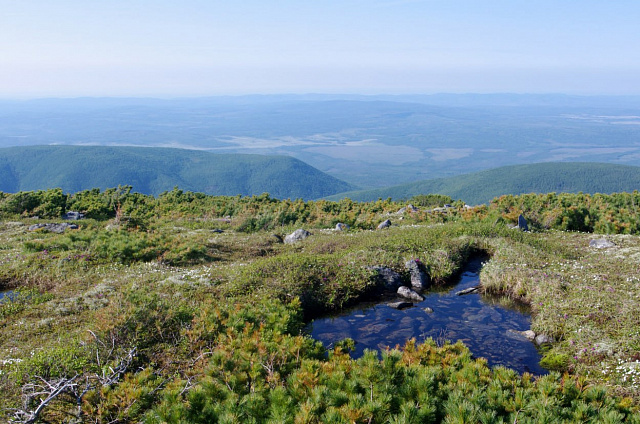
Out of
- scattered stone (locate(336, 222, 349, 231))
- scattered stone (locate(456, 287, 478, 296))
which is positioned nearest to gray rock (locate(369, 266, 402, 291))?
scattered stone (locate(456, 287, 478, 296))

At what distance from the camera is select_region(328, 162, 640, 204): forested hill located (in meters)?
139

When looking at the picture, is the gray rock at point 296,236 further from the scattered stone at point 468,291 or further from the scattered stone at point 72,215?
the scattered stone at point 72,215

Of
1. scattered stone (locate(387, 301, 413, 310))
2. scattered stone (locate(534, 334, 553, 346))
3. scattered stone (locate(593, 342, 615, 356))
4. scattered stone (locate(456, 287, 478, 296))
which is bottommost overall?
scattered stone (locate(387, 301, 413, 310))

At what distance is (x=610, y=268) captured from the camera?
1520cm

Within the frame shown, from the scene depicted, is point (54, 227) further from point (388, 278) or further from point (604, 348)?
point (604, 348)

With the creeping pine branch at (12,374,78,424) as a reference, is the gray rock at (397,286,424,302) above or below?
below

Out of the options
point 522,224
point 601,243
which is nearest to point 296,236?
point 522,224

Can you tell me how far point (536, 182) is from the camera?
142625 mm

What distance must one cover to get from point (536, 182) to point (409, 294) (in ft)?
480

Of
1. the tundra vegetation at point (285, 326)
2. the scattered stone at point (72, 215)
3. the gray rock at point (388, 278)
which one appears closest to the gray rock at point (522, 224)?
the tundra vegetation at point (285, 326)

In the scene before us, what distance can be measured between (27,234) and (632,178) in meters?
167

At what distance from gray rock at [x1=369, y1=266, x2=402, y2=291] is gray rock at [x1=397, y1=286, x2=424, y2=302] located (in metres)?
0.52

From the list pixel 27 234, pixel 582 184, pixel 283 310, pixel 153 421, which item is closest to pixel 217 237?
pixel 27 234

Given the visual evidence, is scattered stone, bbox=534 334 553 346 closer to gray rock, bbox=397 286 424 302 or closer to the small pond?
the small pond
